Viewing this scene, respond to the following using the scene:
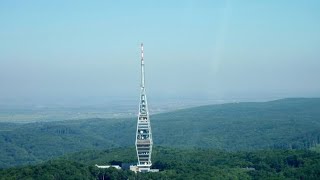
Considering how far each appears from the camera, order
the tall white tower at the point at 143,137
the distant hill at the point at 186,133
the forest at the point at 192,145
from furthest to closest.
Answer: the distant hill at the point at 186,133 → the tall white tower at the point at 143,137 → the forest at the point at 192,145

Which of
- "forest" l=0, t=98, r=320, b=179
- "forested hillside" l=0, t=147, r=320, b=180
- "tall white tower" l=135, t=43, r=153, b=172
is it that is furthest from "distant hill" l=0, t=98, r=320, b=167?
"tall white tower" l=135, t=43, r=153, b=172

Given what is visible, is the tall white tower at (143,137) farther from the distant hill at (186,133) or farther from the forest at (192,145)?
the distant hill at (186,133)

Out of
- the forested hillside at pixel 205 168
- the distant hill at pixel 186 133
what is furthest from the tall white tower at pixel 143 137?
the distant hill at pixel 186 133

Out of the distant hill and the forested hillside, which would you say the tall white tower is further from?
the distant hill

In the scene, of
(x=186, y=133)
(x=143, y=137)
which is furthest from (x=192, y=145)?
(x=143, y=137)

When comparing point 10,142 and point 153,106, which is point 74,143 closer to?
point 10,142
